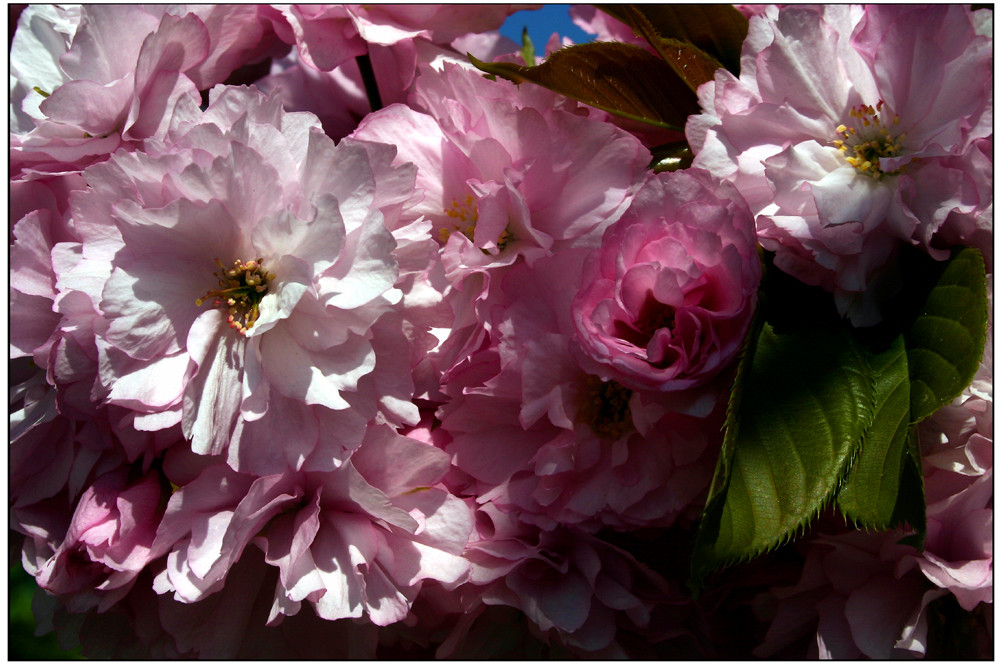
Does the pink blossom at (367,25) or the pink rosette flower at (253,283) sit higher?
the pink blossom at (367,25)

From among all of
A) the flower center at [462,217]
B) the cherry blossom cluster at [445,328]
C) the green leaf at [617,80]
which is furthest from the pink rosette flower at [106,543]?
the green leaf at [617,80]

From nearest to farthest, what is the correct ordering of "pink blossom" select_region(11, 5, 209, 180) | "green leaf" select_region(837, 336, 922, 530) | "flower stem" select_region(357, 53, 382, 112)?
"green leaf" select_region(837, 336, 922, 530)
"pink blossom" select_region(11, 5, 209, 180)
"flower stem" select_region(357, 53, 382, 112)

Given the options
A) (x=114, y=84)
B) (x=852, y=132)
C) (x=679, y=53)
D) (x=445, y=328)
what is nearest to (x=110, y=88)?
(x=114, y=84)

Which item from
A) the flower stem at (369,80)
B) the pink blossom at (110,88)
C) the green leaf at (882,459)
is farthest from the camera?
the flower stem at (369,80)

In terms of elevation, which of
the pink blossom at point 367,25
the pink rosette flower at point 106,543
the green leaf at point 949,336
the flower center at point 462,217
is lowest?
the pink rosette flower at point 106,543

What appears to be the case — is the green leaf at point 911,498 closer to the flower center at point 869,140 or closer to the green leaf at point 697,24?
the flower center at point 869,140

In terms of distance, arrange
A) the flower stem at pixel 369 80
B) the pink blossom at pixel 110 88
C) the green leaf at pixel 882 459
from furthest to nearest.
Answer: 1. the flower stem at pixel 369 80
2. the pink blossom at pixel 110 88
3. the green leaf at pixel 882 459

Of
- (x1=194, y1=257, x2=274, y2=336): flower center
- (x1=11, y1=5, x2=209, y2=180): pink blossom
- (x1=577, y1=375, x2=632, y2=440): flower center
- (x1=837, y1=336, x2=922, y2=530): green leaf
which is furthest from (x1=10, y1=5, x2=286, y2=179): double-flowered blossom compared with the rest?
(x1=837, y1=336, x2=922, y2=530): green leaf

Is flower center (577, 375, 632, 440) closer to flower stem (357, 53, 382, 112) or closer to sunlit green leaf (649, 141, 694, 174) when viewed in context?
sunlit green leaf (649, 141, 694, 174)
